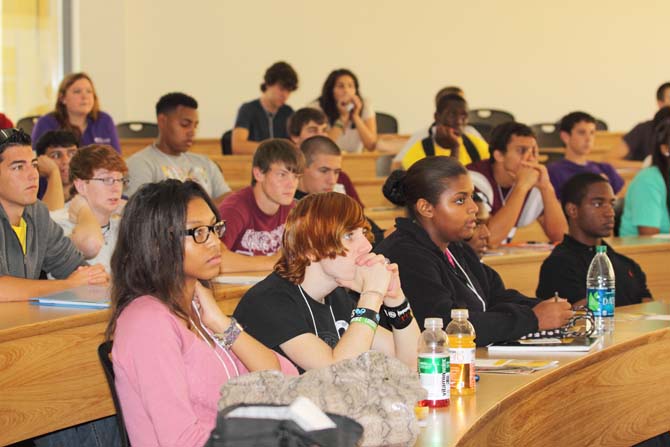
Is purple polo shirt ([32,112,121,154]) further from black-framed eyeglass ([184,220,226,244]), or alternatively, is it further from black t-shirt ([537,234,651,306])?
black-framed eyeglass ([184,220,226,244])

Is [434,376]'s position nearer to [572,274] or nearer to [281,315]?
[281,315]

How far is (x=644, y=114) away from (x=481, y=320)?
8686mm

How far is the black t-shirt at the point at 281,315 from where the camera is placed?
Answer: 7.81 feet

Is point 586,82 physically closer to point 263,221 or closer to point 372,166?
point 372,166

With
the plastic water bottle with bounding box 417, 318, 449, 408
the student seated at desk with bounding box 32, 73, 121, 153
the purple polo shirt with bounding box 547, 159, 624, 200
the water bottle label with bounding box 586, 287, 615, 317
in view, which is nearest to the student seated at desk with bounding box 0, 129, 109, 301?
the plastic water bottle with bounding box 417, 318, 449, 408

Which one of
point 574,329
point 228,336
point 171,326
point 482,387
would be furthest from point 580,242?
point 171,326

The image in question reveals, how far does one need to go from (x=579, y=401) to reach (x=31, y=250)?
1.79 m

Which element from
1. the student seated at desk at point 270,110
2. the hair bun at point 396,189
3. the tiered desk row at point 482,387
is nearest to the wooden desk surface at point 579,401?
the tiered desk row at point 482,387

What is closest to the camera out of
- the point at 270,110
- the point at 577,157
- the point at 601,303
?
the point at 601,303

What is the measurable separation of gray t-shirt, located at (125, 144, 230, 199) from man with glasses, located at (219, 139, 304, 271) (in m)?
0.95

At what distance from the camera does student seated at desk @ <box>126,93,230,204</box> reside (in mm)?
5414

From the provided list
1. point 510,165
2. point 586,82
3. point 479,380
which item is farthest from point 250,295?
point 586,82

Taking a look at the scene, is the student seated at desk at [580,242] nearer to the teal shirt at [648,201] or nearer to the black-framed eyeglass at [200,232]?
the teal shirt at [648,201]

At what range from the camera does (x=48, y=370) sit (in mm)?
2742
